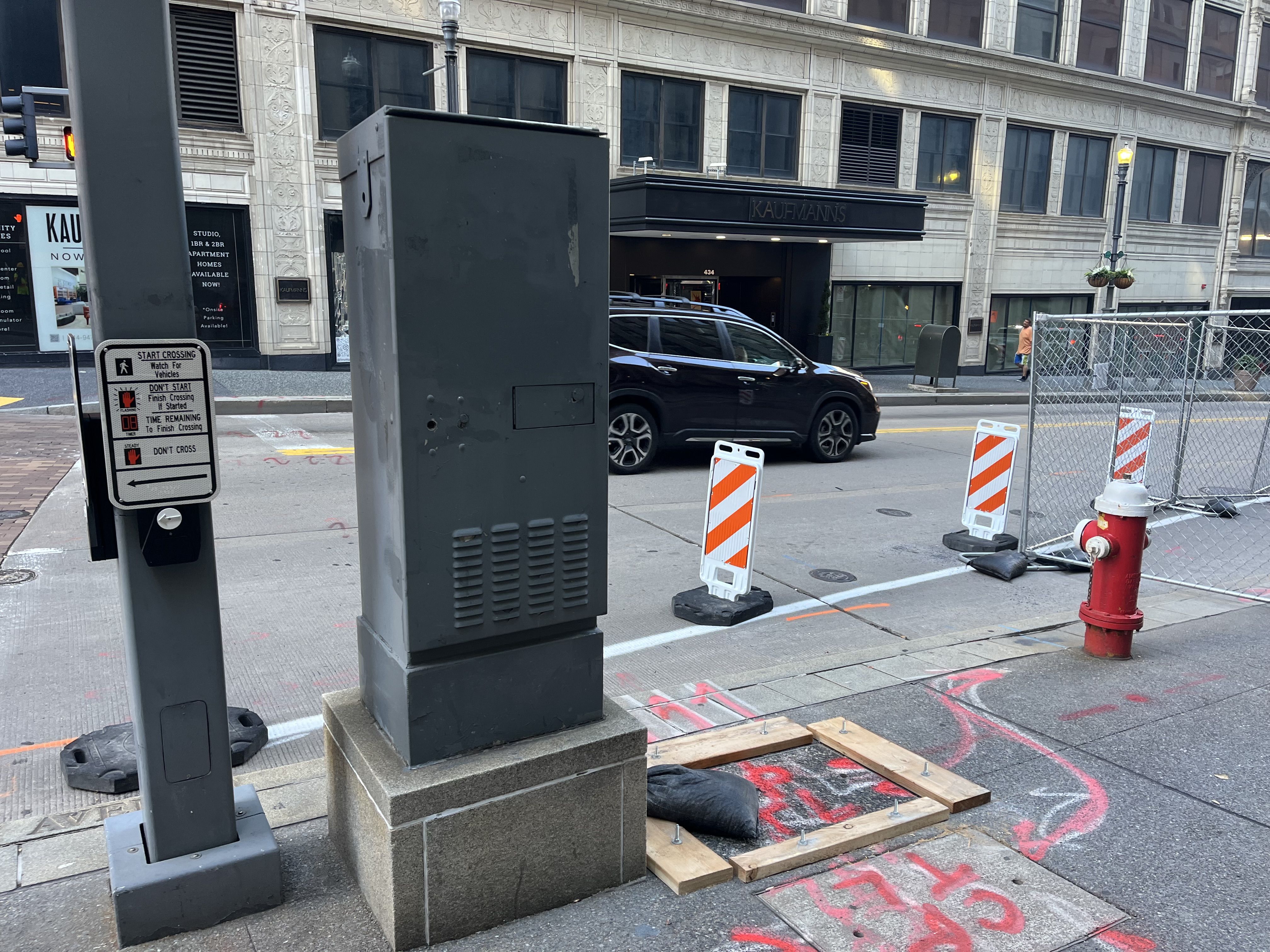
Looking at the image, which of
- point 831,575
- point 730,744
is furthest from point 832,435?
point 730,744

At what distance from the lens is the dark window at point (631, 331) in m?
11.6

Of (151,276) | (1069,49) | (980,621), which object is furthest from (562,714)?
(1069,49)

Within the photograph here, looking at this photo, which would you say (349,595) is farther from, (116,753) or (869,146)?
(869,146)

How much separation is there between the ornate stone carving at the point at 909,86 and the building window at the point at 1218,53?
11.4m

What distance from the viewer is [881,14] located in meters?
26.1

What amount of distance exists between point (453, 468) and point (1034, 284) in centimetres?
3075

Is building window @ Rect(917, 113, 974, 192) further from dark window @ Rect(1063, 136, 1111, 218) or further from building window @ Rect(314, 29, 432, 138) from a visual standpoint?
building window @ Rect(314, 29, 432, 138)

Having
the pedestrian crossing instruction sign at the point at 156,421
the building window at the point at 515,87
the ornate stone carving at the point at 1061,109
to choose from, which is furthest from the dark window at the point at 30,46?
the ornate stone carving at the point at 1061,109

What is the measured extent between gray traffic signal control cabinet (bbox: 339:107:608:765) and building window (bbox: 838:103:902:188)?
24884 mm

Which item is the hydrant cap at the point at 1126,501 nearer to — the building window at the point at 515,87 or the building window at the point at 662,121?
the building window at the point at 515,87

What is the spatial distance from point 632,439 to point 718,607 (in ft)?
16.9

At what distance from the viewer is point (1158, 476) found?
11.3m

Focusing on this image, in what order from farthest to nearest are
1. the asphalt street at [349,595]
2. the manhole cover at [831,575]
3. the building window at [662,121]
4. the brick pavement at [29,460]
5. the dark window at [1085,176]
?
the dark window at [1085,176]
the building window at [662,121]
the brick pavement at [29,460]
the manhole cover at [831,575]
the asphalt street at [349,595]

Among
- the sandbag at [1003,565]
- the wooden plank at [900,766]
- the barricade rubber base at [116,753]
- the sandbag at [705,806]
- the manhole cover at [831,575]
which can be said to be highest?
the sandbag at [705,806]
